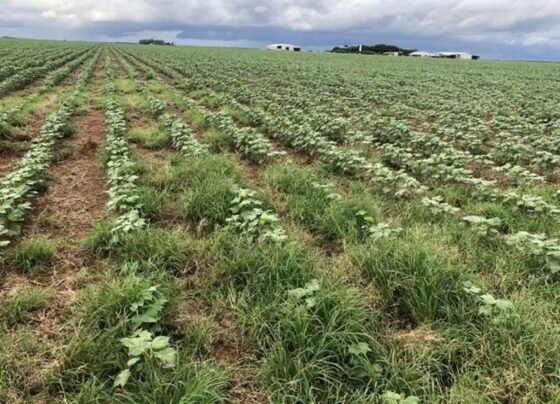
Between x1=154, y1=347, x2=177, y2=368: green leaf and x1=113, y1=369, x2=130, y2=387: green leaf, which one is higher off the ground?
x1=154, y1=347, x2=177, y2=368: green leaf

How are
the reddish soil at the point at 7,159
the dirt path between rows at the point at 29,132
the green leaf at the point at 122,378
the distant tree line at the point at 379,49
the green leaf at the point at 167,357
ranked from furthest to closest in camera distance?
1. the distant tree line at the point at 379,49
2. the dirt path between rows at the point at 29,132
3. the reddish soil at the point at 7,159
4. the green leaf at the point at 167,357
5. the green leaf at the point at 122,378

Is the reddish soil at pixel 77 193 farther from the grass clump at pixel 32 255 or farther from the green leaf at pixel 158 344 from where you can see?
the green leaf at pixel 158 344

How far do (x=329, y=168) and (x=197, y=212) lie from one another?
112 inches

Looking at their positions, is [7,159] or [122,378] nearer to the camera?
[122,378]

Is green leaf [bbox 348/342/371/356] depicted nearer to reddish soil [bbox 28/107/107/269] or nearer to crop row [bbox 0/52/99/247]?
reddish soil [bbox 28/107/107/269]

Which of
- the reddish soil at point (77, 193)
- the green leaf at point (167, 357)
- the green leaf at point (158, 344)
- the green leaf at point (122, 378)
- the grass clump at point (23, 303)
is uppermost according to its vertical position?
the green leaf at point (158, 344)

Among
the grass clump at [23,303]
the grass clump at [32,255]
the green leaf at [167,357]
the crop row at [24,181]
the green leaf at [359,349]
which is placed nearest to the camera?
the green leaf at [167,357]

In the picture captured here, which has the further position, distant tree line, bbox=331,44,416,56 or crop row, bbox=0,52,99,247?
distant tree line, bbox=331,44,416,56

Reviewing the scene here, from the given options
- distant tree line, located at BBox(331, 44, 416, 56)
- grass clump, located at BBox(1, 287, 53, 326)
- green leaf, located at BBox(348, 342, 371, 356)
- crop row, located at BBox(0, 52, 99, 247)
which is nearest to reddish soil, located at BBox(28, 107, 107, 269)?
crop row, located at BBox(0, 52, 99, 247)

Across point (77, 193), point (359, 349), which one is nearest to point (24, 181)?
point (77, 193)

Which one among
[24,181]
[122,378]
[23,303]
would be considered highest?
[24,181]

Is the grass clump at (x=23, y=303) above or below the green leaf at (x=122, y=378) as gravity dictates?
below

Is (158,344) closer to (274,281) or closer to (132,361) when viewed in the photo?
(132,361)

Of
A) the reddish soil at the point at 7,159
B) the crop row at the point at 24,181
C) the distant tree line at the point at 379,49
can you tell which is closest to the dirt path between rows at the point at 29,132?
the reddish soil at the point at 7,159
